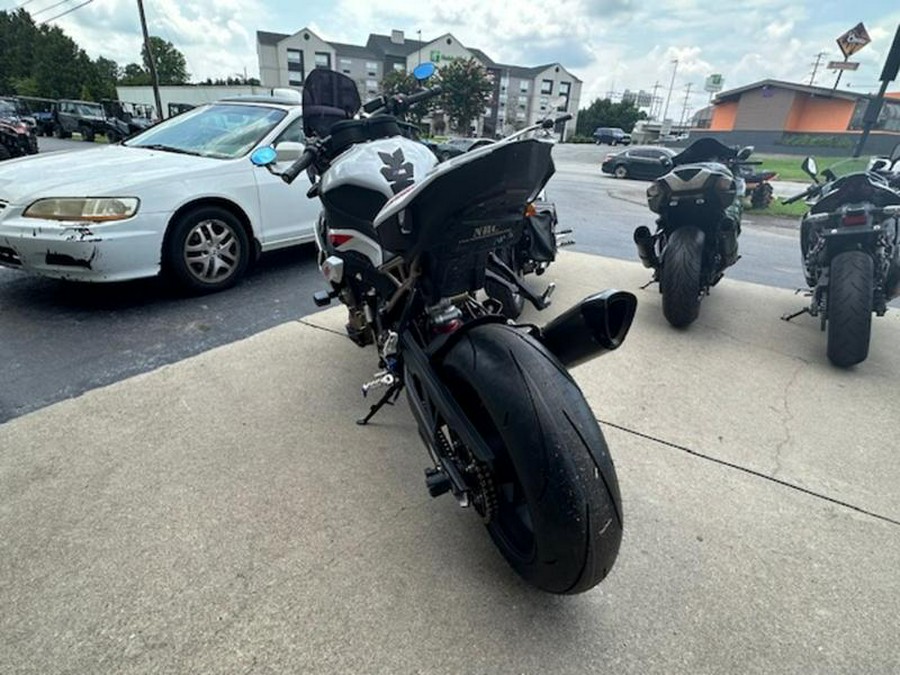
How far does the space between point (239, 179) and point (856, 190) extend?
456 cm

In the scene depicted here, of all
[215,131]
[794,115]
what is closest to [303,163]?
[215,131]

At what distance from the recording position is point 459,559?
1.65m

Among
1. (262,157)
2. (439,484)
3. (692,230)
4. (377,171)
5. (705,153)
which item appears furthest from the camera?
(705,153)

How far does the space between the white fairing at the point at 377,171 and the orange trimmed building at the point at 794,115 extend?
114ft

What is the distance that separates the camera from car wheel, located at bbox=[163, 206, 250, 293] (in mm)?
3541

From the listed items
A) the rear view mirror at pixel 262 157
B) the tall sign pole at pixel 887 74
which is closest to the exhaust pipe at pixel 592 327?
the rear view mirror at pixel 262 157

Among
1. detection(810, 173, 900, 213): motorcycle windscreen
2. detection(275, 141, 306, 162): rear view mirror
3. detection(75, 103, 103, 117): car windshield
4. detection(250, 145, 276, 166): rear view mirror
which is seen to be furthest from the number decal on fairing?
detection(75, 103, 103, 117): car windshield

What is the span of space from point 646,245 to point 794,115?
3900 cm

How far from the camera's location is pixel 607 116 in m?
55.2

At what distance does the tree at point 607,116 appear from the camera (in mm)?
54750

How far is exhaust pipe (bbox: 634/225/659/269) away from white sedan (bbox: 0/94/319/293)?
280cm

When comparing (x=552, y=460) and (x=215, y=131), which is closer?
(x=552, y=460)

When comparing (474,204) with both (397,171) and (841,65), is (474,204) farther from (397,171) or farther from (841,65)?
(841,65)

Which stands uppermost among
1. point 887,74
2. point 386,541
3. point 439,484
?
point 887,74
